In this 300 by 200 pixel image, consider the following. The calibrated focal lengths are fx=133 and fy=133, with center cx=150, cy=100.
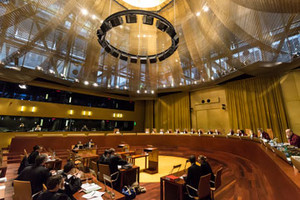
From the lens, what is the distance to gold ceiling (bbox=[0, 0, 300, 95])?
4.73 m

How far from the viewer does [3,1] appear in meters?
4.26

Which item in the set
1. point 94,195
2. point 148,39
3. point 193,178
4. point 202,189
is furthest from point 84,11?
point 202,189

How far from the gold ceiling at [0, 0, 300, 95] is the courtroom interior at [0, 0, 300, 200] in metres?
0.05

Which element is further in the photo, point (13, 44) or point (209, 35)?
point (209, 35)

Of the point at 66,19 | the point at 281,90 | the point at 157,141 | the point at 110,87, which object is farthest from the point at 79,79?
the point at 281,90

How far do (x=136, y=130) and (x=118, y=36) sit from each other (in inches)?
381

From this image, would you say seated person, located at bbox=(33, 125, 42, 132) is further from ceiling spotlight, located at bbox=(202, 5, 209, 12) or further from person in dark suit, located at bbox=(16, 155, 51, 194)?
ceiling spotlight, located at bbox=(202, 5, 209, 12)

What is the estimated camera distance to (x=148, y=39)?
9.76m

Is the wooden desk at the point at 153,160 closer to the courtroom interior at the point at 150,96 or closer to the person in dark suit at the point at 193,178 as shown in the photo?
the courtroom interior at the point at 150,96

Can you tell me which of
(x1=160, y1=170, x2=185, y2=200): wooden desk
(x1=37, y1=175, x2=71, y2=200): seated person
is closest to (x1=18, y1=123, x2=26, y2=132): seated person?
(x1=37, y1=175, x2=71, y2=200): seated person

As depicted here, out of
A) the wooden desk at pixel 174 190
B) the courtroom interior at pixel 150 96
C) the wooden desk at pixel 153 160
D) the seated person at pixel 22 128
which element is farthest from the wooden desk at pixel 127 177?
the seated person at pixel 22 128

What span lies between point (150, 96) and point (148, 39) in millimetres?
4968

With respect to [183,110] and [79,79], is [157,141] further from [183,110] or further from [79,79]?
[79,79]

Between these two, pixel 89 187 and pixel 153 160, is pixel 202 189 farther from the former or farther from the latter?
pixel 153 160
